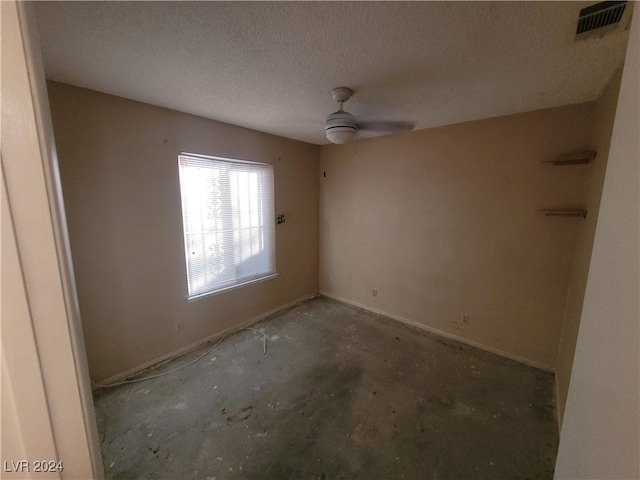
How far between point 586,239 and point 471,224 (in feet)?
2.87

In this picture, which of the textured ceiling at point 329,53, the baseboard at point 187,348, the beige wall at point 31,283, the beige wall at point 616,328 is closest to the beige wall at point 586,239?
the textured ceiling at point 329,53

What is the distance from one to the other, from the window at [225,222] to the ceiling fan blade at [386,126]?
1208mm

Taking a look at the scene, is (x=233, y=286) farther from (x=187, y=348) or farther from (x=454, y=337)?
(x=454, y=337)

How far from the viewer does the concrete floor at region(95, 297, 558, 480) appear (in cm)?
142

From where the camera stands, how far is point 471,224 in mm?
2471

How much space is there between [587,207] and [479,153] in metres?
0.92

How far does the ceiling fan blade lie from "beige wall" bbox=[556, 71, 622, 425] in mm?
1312

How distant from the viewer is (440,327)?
2779 millimetres

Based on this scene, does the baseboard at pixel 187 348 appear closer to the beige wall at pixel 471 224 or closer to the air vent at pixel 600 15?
the beige wall at pixel 471 224

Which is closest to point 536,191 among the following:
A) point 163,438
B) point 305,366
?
point 305,366

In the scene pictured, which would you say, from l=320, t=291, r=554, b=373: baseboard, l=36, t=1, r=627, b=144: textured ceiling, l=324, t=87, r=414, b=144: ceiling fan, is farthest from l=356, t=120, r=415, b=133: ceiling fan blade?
l=320, t=291, r=554, b=373: baseboard

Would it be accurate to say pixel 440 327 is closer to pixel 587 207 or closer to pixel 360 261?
pixel 360 261

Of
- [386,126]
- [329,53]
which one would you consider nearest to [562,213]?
[386,126]

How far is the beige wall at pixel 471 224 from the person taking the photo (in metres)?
2.07
